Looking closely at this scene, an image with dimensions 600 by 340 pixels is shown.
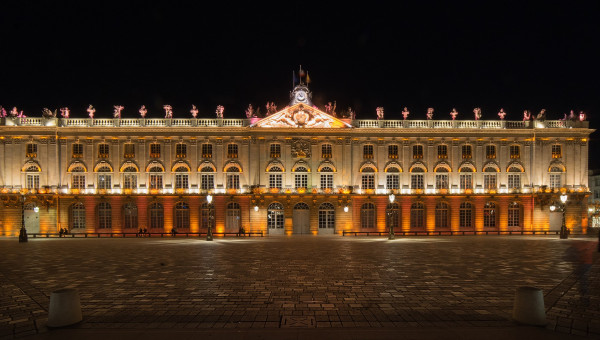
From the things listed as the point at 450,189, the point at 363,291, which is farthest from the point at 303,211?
the point at 363,291

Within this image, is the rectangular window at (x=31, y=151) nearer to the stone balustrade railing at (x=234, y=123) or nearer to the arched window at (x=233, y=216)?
the stone balustrade railing at (x=234, y=123)

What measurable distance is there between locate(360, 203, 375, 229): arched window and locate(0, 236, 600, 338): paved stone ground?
85.6ft

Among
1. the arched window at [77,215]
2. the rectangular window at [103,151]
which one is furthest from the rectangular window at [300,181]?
the arched window at [77,215]

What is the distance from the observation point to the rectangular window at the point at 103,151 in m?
48.0

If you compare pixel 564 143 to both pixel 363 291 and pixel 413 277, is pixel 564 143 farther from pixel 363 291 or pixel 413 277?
pixel 363 291

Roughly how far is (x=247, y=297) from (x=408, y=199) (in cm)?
3850

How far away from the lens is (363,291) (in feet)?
42.9

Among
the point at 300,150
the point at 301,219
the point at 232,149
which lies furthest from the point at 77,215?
the point at 300,150

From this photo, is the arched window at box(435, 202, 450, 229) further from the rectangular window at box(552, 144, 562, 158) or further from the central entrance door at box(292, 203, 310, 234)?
the central entrance door at box(292, 203, 310, 234)

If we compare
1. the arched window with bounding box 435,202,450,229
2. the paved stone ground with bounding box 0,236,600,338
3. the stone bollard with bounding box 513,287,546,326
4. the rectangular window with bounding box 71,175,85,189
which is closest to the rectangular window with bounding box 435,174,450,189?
the arched window with bounding box 435,202,450,229

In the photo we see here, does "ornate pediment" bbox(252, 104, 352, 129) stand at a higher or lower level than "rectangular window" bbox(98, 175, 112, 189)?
higher

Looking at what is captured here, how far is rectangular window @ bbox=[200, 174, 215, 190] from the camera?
159 feet

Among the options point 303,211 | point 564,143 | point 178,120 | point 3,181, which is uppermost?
point 178,120

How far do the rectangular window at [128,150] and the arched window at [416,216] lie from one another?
102 ft
